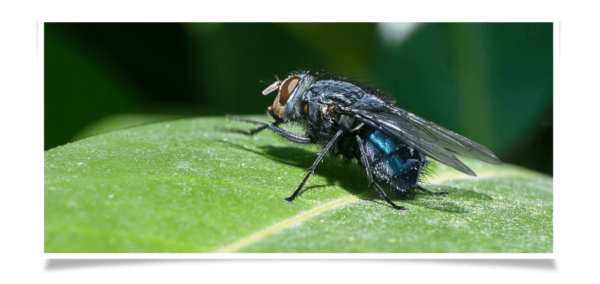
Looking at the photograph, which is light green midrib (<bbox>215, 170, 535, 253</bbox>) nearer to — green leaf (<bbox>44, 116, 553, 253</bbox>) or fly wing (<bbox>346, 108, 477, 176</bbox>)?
green leaf (<bbox>44, 116, 553, 253</bbox>)

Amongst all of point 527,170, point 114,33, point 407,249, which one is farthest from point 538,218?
point 114,33

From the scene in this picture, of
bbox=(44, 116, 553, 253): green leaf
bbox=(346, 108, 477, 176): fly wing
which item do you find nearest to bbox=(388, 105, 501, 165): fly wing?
bbox=(346, 108, 477, 176): fly wing

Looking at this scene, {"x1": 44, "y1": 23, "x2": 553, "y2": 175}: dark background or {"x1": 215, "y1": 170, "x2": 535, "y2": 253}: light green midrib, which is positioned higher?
{"x1": 44, "y1": 23, "x2": 553, "y2": 175}: dark background

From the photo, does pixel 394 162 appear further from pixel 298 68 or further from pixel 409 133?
pixel 298 68

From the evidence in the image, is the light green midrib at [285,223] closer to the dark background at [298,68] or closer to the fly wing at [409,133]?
the fly wing at [409,133]

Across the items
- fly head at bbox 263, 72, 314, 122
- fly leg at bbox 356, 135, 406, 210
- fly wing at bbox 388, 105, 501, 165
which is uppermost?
fly head at bbox 263, 72, 314, 122

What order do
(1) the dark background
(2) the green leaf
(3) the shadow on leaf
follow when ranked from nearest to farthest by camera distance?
(2) the green leaf
(3) the shadow on leaf
(1) the dark background

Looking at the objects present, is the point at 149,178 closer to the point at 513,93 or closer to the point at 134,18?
the point at 134,18

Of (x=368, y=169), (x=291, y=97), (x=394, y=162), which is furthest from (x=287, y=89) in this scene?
(x=394, y=162)
